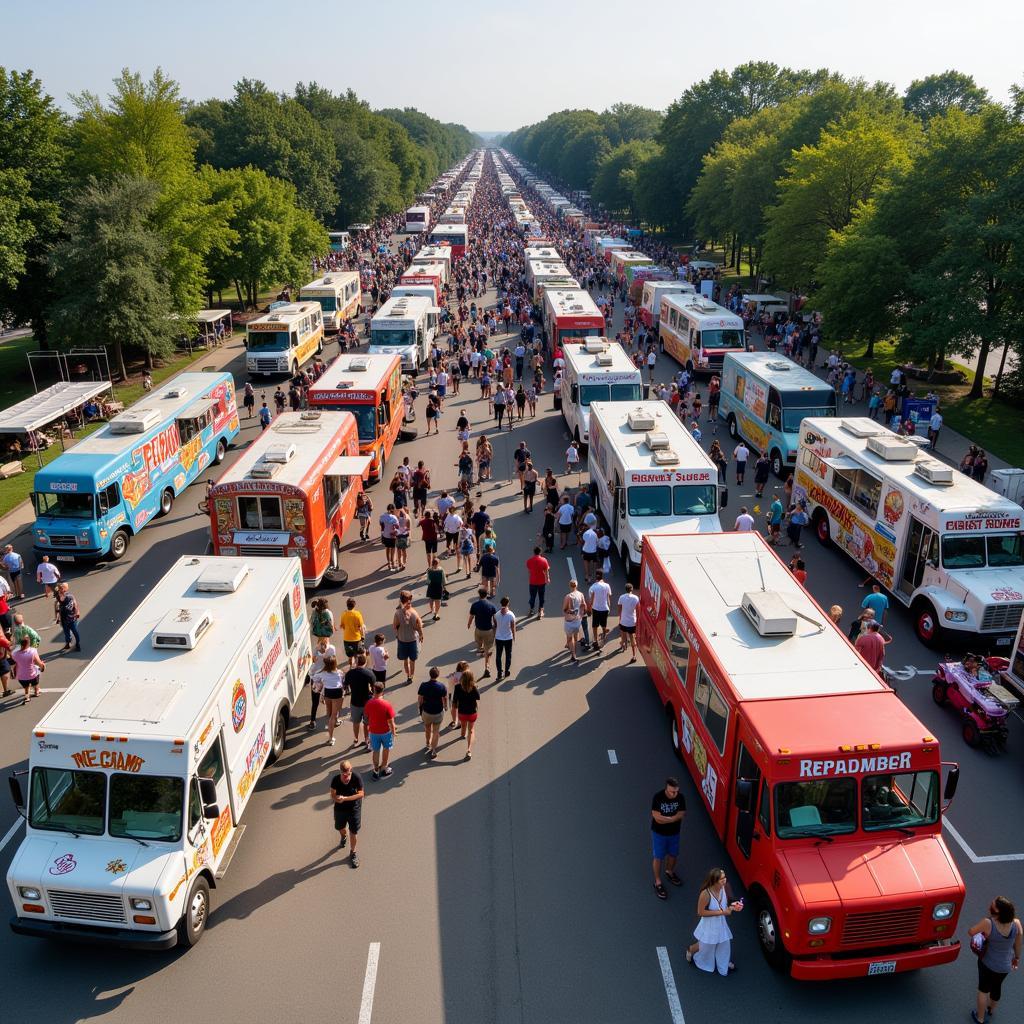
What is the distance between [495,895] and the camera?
411 inches

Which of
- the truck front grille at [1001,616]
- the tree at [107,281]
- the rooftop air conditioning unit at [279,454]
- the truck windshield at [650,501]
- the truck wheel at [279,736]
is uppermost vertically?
the tree at [107,281]

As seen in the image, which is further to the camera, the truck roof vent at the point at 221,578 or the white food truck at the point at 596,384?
the white food truck at the point at 596,384

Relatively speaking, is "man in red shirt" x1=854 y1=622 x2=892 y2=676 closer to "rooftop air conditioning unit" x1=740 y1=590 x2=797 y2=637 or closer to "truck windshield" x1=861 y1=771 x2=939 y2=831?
"rooftop air conditioning unit" x1=740 y1=590 x2=797 y2=637

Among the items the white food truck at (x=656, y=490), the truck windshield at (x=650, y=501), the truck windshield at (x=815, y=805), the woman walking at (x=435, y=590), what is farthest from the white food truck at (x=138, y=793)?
the truck windshield at (x=650, y=501)

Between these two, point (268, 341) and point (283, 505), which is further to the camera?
point (268, 341)

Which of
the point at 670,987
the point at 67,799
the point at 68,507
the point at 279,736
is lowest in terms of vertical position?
the point at 670,987

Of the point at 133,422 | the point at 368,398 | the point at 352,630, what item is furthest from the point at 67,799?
the point at 368,398

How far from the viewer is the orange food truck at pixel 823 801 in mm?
8562

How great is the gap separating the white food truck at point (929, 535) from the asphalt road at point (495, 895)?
1.47 meters

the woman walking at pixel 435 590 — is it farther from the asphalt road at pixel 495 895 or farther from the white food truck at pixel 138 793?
the white food truck at pixel 138 793

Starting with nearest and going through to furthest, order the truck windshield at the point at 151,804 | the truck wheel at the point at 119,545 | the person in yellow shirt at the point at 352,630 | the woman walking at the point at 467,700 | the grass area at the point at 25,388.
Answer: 1. the truck windshield at the point at 151,804
2. the woman walking at the point at 467,700
3. the person in yellow shirt at the point at 352,630
4. the truck wheel at the point at 119,545
5. the grass area at the point at 25,388

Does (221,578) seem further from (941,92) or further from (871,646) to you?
(941,92)

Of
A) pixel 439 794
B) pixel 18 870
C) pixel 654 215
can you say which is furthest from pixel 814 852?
pixel 654 215

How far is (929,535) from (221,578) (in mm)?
13077
